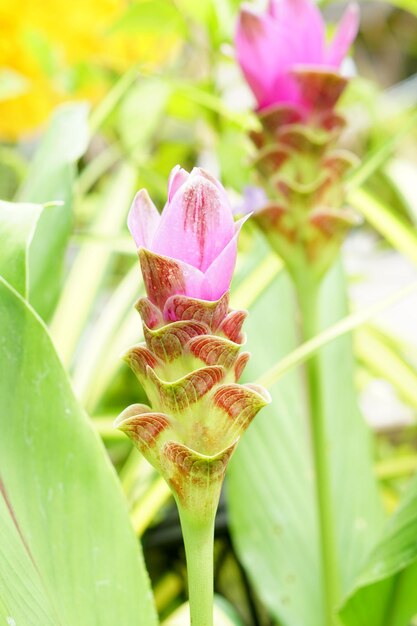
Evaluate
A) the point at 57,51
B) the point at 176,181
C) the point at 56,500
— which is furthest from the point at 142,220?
the point at 57,51

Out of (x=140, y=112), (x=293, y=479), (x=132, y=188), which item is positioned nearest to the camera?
(x=293, y=479)

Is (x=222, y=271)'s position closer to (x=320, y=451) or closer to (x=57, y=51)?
(x=320, y=451)

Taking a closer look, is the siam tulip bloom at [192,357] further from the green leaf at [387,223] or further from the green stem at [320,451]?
the green leaf at [387,223]

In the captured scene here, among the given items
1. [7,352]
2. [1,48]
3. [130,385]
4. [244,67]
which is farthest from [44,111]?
[7,352]

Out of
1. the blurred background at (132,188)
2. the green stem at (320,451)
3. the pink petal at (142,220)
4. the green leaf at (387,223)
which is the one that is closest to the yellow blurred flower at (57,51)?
the blurred background at (132,188)

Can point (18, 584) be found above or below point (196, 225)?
below
